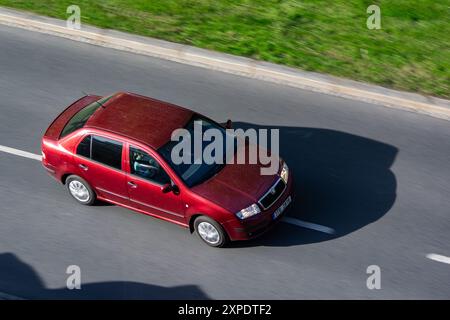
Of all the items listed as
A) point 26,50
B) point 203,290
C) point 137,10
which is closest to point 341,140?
point 203,290

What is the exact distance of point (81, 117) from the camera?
12.9 metres

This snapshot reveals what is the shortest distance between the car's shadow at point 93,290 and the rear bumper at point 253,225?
1059mm

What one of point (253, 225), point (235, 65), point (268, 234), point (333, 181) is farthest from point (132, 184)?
point (235, 65)

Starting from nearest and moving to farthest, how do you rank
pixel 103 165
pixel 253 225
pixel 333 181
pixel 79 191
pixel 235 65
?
pixel 253 225
pixel 103 165
pixel 79 191
pixel 333 181
pixel 235 65

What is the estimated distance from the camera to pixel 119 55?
54.3 feet

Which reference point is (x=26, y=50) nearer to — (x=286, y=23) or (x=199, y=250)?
(x=286, y=23)

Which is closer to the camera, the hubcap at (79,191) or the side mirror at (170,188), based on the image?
the side mirror at (170,188)

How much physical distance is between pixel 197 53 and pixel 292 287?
248 inches

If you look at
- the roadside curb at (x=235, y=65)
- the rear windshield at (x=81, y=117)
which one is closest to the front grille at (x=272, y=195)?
the rear windshield at (x=81, y=117)

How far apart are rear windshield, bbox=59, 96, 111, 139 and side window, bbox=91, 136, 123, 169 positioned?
48 centimetres

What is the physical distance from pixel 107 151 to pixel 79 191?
3.92 ft

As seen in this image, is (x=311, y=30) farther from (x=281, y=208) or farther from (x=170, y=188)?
(x=170, y=188)

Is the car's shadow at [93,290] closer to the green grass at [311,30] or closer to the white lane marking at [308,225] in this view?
the white lane marking at [308,225]

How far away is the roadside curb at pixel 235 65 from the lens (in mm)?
15336
